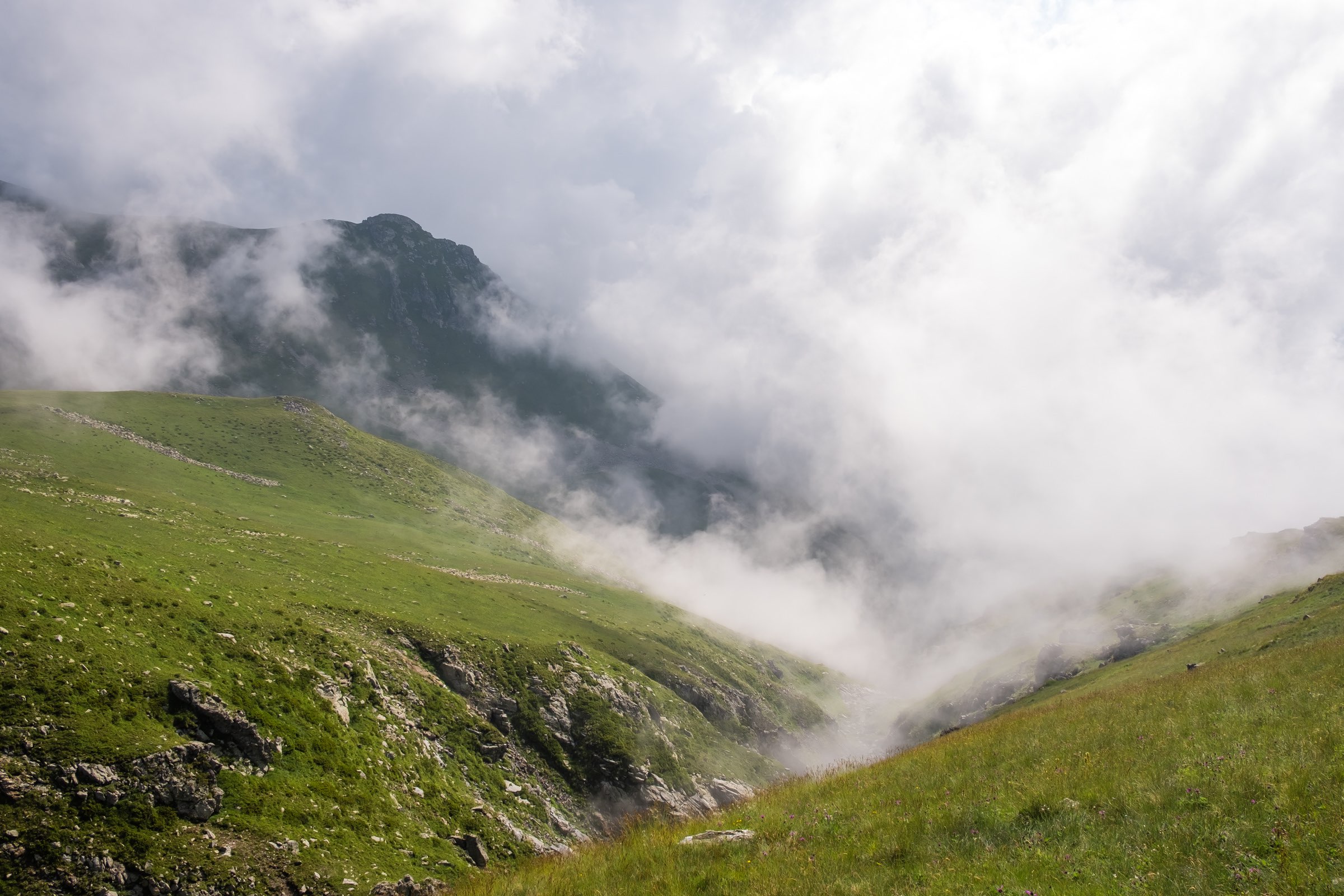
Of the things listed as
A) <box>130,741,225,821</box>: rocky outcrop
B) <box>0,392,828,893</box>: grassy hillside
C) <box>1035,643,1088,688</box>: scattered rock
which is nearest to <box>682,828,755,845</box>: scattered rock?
<box>0,392,828,893</box>: grassy hillside

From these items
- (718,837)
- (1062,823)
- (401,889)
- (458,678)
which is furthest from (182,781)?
(458,678)

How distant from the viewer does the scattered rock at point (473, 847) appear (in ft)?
98.4

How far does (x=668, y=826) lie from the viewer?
1473cm

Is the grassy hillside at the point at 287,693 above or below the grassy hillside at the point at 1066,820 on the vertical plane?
above

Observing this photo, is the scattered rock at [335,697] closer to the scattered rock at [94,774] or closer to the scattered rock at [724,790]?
the scattered rock at [94,774]

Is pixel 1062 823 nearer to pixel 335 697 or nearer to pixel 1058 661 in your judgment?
pixel 335 697

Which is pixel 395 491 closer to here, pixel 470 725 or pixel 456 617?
pixel 456 617

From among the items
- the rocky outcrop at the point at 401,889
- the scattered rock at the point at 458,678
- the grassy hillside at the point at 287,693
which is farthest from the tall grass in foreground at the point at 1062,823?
the scattered rock at the point at 458,678

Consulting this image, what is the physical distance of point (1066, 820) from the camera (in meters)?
11.3

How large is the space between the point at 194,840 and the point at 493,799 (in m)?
23.0

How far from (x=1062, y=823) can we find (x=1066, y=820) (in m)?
0.14

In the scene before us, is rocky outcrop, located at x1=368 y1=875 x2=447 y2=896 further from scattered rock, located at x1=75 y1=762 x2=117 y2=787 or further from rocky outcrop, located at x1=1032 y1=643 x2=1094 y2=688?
rocky outcrop, located at x1=1032 y1=643 x2=1094 y2=688

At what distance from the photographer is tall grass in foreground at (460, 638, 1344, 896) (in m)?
9.06

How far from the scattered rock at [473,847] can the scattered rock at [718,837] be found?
23.0 metres
